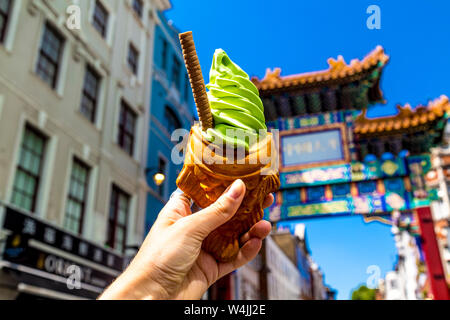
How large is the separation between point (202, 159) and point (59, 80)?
9.64 meters

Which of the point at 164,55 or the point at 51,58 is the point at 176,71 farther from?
the point at 51,58

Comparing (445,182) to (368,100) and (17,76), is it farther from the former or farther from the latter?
(17,76)

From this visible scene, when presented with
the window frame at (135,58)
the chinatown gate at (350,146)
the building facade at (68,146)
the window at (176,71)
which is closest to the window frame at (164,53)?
the window at (176,71)

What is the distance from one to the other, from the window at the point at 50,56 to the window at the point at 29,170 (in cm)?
162

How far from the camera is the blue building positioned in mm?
14961

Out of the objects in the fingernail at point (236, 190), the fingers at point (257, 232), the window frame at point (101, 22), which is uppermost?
the window frame at point (101, 22)

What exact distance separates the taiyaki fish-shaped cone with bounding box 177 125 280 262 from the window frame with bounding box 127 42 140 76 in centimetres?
1298

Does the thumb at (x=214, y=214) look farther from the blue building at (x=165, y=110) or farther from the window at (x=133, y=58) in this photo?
the window at (x=133, y=58)

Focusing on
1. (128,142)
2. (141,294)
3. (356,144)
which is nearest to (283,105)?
(356,144)

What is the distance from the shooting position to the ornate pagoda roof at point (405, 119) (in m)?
11.9

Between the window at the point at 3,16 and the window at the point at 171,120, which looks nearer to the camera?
the window at the point at 3,16

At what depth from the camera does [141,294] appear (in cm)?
189

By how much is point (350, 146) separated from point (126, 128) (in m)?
7.26

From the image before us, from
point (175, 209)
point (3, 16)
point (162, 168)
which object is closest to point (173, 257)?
point (175, 209)
